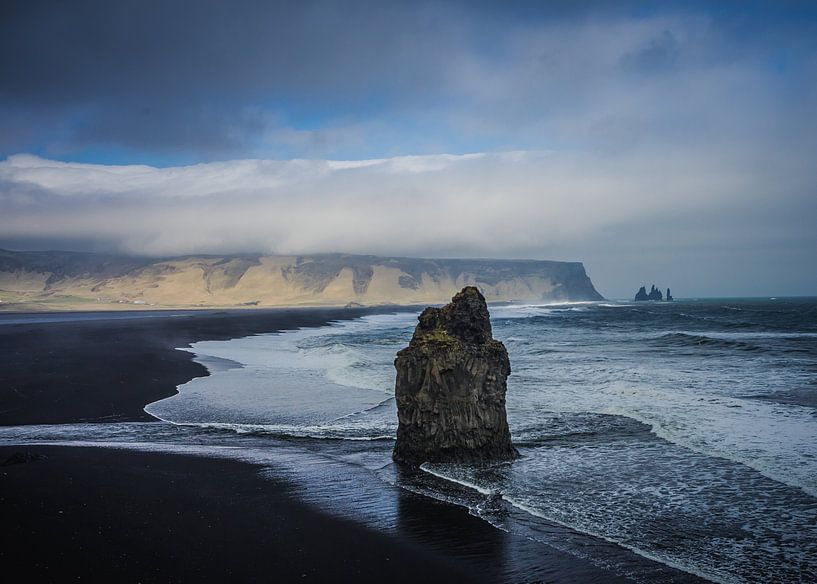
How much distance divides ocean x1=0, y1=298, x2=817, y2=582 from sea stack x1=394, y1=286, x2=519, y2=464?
47cm

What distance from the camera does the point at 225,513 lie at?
9.66m

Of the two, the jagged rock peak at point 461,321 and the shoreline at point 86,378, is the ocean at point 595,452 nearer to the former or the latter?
the shoreline at point 86,378

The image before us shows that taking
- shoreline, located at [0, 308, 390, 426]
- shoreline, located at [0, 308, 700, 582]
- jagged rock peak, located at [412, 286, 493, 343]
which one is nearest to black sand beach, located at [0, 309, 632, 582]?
shoreline, located at [0, 308, 700, 582]

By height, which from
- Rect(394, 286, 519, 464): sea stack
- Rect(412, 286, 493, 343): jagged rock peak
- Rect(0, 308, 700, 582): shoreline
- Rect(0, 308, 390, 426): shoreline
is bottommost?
Rect(0, 308, 390, 426): shoreline

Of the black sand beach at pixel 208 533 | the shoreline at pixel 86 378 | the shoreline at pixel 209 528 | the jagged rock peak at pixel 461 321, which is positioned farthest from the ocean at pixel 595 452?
the jagged rock peak at pixel 461 321

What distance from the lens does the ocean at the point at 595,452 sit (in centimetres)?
877

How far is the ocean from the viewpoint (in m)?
8.77

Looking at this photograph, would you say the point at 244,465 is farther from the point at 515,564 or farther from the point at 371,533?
the point at 515,564

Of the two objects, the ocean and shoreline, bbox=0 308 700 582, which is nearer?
shoreline, bbox=0 308 700 582

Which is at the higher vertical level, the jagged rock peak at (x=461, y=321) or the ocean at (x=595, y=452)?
the jagged rock peak at (x=461, y=321)

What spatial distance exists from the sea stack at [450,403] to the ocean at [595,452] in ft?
1.56

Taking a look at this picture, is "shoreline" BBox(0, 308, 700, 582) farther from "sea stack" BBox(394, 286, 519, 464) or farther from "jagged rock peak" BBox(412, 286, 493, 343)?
"jagged rock peak" BBox(412, 286, 493, 343)

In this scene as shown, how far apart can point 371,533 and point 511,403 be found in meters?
11.7

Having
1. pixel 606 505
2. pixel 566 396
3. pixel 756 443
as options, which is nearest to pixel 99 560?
pixel 606 505
